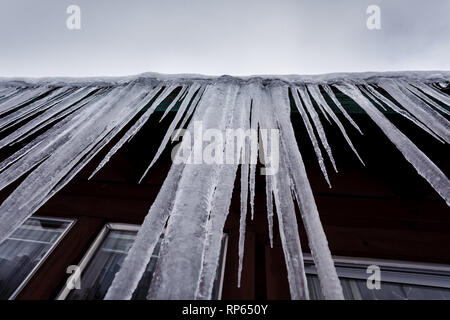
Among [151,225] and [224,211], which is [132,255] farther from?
[224,211]

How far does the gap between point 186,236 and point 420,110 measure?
1.61m

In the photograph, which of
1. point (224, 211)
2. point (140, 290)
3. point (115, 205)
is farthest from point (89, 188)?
point (224, 211)

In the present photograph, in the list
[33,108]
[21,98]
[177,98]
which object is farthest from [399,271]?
[21,98]

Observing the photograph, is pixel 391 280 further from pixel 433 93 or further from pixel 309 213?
pixel 433 93

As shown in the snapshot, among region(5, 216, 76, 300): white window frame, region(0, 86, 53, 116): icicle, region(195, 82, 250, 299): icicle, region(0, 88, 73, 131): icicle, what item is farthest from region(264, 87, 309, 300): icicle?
region(0, 86, 53, 116): icicle

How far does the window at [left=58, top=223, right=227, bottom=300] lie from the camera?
1324mm

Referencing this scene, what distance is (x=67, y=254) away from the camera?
149 cm

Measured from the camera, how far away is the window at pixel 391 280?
1305 mm

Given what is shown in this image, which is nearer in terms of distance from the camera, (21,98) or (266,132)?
(266,132)

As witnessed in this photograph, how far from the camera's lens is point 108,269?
146 cm

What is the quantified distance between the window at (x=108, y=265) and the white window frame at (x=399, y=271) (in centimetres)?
68

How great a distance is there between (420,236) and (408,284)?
1.16ft

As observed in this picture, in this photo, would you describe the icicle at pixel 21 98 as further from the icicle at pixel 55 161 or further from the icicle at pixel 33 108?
the icicle at pixel 55 161
